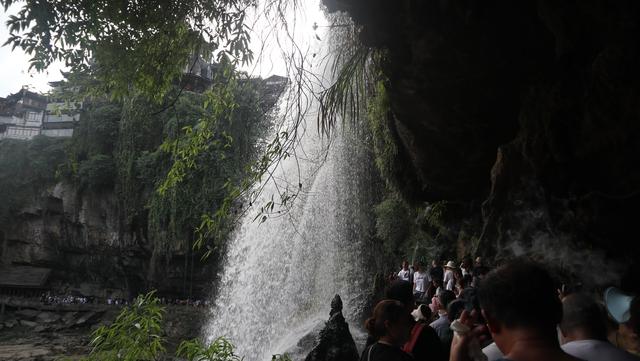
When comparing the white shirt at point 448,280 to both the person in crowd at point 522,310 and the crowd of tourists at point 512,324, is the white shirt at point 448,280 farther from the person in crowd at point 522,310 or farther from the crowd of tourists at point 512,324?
the person in crowd at point 522,310

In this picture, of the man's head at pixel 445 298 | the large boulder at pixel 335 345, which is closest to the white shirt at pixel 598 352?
the man's head at pixel 445 298

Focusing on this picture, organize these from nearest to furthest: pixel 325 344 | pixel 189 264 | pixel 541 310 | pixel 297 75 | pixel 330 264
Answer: pixel 541 310
pixel 297 75
pixel 325 344
pixel 330 264
pixel 189 264

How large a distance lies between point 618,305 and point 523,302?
159 centimetres

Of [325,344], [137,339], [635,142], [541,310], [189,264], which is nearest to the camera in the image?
[541,310]

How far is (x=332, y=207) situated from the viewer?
1274 cm

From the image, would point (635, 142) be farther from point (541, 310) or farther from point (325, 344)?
point (325, 344)

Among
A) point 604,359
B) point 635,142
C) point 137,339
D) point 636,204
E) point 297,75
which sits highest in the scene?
point 297,75

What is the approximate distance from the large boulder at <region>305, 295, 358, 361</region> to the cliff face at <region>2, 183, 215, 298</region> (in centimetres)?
2194

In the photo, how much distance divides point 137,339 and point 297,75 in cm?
271

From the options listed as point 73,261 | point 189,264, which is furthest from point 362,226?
point 73,261

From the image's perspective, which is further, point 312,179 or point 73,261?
point 73,261

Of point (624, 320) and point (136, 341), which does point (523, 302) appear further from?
point (136, 341)

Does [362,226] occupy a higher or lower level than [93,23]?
lower

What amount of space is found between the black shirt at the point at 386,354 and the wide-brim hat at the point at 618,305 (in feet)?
3.86
